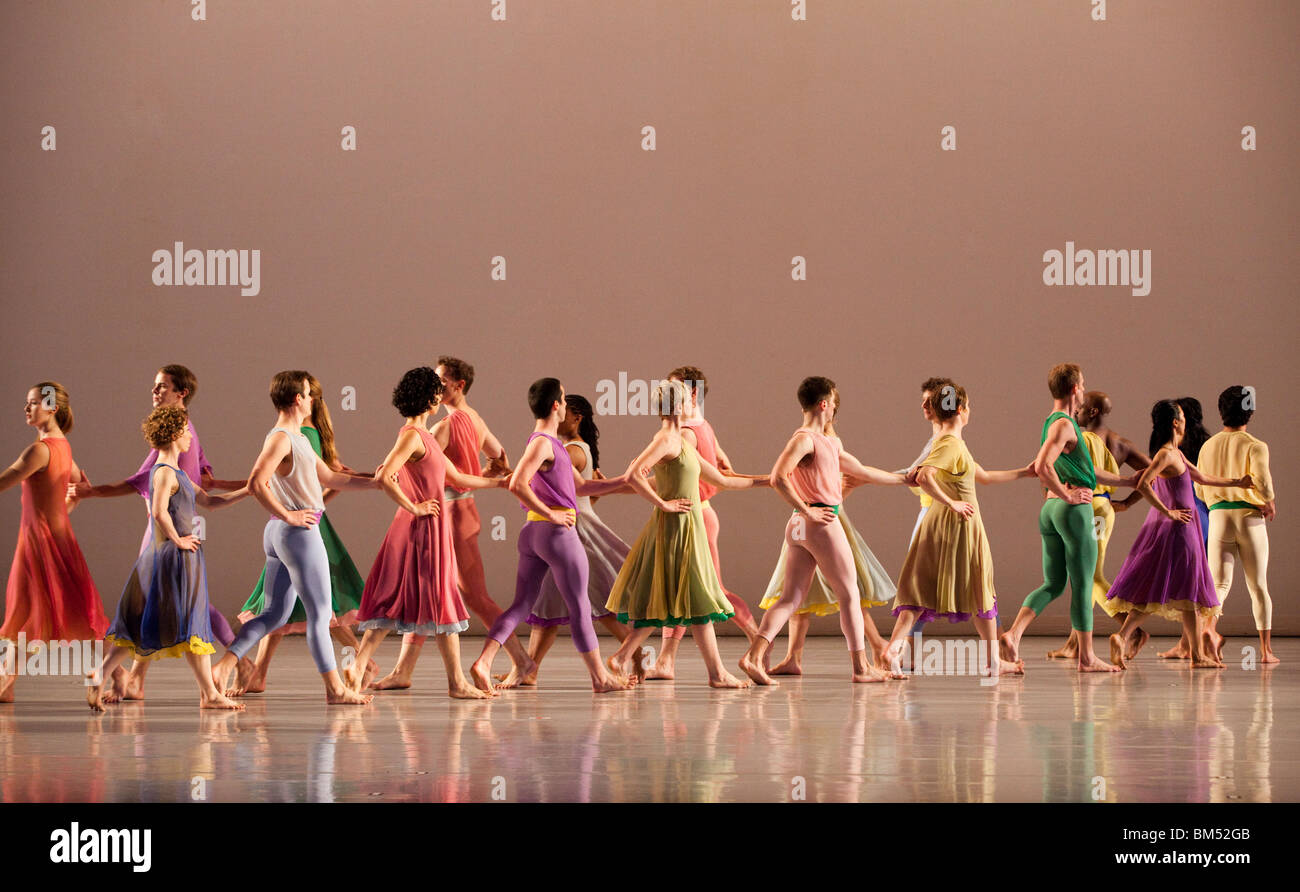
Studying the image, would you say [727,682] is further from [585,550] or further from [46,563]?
[46,563]

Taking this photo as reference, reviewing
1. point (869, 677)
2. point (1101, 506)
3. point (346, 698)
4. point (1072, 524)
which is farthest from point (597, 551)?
point (1101, 506)

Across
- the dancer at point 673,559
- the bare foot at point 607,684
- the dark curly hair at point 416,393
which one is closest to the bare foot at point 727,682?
the dancer at point 673,559

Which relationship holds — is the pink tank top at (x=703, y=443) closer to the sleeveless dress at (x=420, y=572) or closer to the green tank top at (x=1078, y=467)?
the sleeveless dress at (x=420, y=572)

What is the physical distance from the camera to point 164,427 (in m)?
6.32

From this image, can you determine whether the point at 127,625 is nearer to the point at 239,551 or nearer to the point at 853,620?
the point at 853,620

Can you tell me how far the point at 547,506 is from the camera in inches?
274

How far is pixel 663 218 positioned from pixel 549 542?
5.01 m

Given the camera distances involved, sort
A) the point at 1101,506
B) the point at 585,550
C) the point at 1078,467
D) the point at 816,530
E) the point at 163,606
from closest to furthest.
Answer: the point at 163,606
the point at 816,530
the point at 585,550
the point at 1078,467
the point at 1101,506

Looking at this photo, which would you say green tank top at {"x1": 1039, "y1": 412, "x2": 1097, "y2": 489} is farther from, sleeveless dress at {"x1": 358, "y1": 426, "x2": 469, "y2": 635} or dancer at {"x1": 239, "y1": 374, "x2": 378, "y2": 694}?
dancer at {"x1": 239, "y1": 374, "x2": 378, "y2": 694}

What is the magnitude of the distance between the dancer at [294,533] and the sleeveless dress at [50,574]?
771mm

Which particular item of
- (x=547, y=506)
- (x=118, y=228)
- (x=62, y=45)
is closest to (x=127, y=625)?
(x=547, y=506)

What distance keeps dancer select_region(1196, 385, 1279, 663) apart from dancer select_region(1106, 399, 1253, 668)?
0.81 ft

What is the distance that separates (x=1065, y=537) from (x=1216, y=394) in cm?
382
